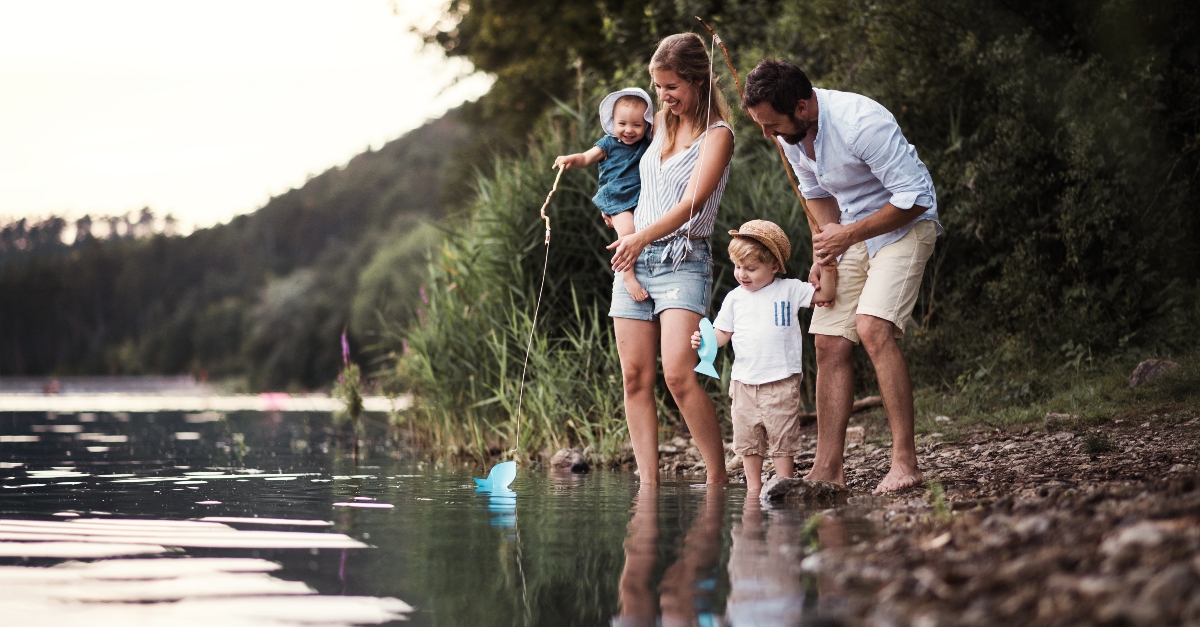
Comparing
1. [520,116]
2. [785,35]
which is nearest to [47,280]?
[520,116]

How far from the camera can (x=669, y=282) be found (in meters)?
4.88

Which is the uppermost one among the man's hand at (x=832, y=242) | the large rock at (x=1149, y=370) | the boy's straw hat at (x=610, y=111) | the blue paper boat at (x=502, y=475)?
the boy's straw hat at (x=610, y=111)

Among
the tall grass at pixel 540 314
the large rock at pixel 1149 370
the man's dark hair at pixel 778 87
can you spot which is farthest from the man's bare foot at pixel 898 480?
the large rock at pixel 1149 370

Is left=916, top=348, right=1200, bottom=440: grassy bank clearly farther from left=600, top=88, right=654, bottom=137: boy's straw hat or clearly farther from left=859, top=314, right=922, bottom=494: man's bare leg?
left=600, top=88, right=654, bottom=137: boy's straw hat

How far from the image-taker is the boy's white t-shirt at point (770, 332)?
4891 millimetres

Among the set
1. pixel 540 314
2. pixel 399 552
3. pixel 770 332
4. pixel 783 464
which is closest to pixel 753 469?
pixel 783 464

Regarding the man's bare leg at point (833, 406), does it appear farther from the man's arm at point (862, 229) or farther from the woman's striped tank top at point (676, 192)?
the woman's striped tank top at point (676, 192)

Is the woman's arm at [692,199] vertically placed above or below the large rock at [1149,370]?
above

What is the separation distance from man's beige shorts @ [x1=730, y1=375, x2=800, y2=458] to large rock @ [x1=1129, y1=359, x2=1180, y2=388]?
3663 mm

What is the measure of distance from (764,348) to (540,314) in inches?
121

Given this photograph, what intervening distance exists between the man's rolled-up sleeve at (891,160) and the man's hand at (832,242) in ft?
0.72

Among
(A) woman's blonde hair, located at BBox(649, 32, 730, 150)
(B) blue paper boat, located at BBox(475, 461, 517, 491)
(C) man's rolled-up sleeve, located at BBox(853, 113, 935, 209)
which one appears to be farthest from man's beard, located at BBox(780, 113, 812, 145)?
(B) blue paper boat, located at BBox(475, 461, 517, 491)

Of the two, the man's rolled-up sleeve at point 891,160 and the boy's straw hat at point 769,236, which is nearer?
the man's rolled-up sleeve at point 891,160

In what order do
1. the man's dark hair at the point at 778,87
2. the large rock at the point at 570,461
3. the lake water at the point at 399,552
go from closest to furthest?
the lake water at the point at 399,552
the man's dark hair at the point at 778,87
the large rock at the point at 570,461
